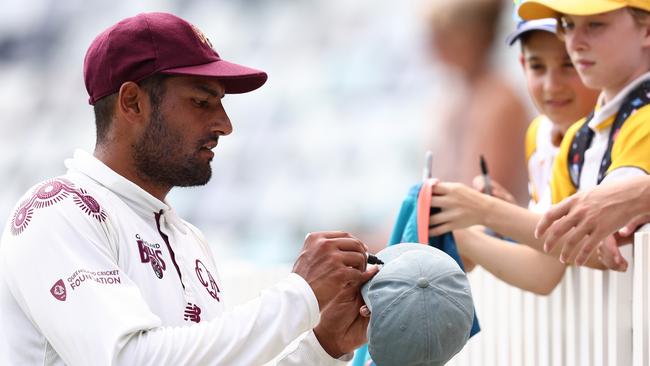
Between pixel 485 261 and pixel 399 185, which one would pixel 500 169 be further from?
pixel 485 261

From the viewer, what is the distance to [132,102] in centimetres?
236

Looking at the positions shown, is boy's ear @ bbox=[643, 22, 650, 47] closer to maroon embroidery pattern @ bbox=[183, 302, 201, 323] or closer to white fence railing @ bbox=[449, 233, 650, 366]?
white fence railing @ bbox=[449, 233, 650, 366]

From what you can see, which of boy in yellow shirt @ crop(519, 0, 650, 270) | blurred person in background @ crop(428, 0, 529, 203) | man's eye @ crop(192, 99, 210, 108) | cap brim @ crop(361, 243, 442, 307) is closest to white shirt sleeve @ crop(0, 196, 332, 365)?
cap brim @ crop(361, 243, 442, 307)

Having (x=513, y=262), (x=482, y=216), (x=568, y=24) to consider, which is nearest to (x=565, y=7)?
(x=568, y=24)

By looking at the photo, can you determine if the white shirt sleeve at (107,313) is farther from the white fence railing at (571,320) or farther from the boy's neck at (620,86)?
the boy's neck at (620,86)

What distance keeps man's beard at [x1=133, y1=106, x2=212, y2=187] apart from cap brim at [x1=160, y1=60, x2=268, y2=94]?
0.34ft

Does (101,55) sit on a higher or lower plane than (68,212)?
higher

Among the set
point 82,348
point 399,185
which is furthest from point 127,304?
point 399,185

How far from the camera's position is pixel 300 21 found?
5.67m

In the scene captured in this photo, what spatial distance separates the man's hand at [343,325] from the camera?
2.33 m

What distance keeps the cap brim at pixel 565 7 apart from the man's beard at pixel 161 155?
3.43 feet

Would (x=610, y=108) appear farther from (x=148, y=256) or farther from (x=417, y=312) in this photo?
(x=148, y=256)

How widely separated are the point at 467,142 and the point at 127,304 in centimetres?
264

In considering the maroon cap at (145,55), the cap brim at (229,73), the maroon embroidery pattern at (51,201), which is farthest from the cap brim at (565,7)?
the maroon embroidery pattern at (51,201)
